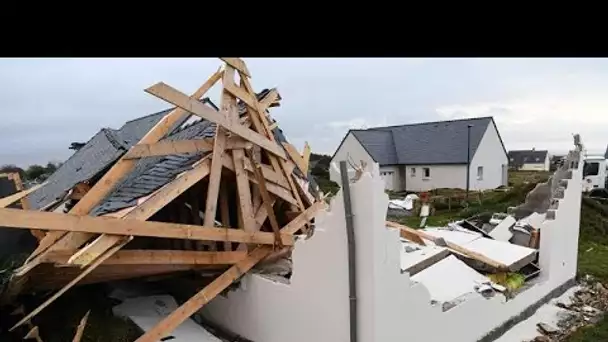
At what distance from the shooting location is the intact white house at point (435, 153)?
88.1ft

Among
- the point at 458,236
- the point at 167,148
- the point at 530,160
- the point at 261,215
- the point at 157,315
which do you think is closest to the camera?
the point at 167,148

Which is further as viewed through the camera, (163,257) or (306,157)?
(306,157)

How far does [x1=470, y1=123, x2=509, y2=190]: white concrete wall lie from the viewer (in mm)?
26859

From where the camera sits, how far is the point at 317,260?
6133mm

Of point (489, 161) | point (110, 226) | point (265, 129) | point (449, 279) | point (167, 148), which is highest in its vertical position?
point (265, 129)

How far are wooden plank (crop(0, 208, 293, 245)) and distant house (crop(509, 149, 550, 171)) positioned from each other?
44.1m

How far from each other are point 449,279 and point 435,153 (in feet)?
68.6

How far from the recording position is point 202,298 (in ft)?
21.8

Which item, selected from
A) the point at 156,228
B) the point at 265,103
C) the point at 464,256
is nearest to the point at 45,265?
the point at 156,228

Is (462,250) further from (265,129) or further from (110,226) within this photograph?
(110,226)

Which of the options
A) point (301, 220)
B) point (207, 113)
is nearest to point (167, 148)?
point (207, 113)

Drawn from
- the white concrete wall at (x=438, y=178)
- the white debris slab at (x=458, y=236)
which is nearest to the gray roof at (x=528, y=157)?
the white concrete wall at (x=438, y=178)
